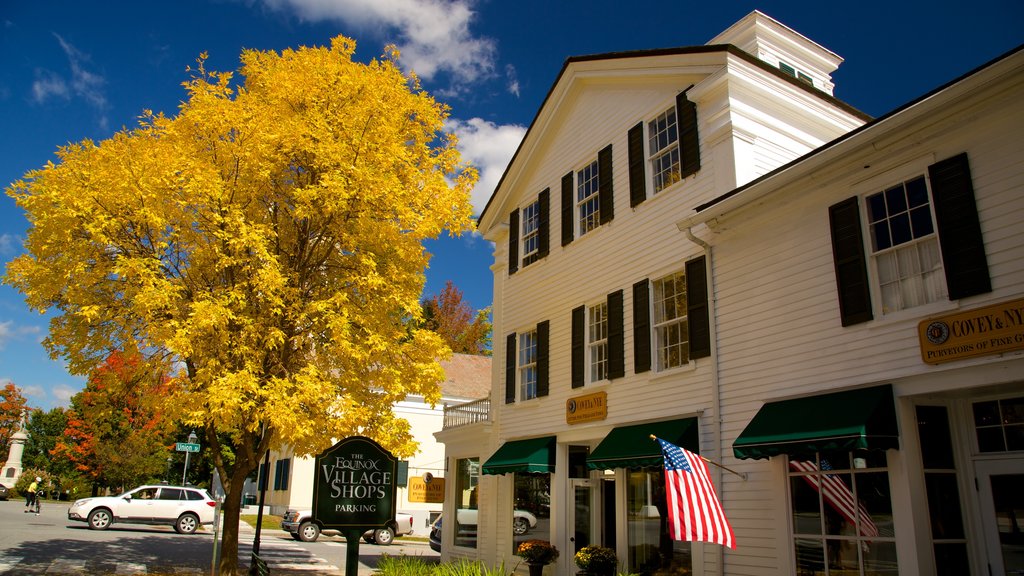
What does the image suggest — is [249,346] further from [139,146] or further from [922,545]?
[922,545]

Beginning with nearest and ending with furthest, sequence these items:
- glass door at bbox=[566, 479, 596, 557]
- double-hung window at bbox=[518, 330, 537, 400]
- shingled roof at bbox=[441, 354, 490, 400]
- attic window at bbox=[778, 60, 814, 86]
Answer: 1. glass door at bbox=[566, 479, 596, 557]
2. attic window at bbox=[778, 60, 814, 86]
3. double-hung window at bbox=[518, 330, 537, 400]
4. shingled roof at bbox=[441, 354, 490, 400]

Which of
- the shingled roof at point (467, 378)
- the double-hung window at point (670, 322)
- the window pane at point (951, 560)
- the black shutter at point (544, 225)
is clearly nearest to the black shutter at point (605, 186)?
the black shutter at point (544, 225)

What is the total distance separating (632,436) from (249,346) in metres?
7.62

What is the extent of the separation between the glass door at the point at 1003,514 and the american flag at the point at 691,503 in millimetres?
2996

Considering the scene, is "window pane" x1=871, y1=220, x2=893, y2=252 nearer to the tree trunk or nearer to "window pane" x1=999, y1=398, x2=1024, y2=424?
"window pane" x1=999, y1=398, x2=1024, y2=424

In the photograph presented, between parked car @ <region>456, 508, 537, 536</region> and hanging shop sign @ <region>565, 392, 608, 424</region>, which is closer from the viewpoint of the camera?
hanging shop sign @ <region>565, 392, 608, 424</region>

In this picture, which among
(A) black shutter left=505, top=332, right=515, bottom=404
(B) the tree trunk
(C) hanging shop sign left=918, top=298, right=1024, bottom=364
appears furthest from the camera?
(A) black shutter left=505, top=332, right=515, bottom=404

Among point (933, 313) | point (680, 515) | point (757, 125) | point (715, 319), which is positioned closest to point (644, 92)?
point (757, 125)

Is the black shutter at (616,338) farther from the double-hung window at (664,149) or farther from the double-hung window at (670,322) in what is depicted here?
the double-hung window at (664,149)

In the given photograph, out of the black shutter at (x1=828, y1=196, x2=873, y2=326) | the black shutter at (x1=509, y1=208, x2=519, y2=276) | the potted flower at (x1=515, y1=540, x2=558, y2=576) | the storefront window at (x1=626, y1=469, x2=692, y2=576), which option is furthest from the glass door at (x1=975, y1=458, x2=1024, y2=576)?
the black shutter at (x1=509, y1=208, x2=519, y2=276)

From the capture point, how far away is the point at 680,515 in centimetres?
922

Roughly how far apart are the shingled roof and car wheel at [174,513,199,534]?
13932mm

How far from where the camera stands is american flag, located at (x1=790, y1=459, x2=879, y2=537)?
932 centimetres

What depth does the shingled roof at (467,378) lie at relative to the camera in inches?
1537
